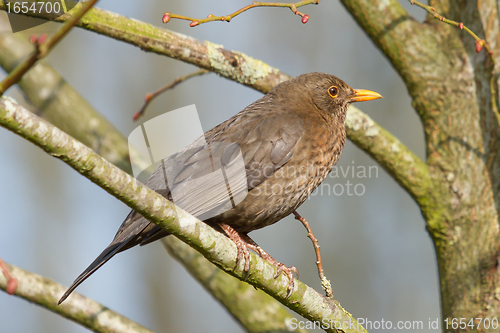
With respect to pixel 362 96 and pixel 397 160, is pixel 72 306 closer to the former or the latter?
pixel 397 160

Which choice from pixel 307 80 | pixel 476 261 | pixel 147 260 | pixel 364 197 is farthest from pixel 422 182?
pixel 147 260

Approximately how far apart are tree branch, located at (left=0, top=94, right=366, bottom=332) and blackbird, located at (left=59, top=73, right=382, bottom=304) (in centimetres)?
22

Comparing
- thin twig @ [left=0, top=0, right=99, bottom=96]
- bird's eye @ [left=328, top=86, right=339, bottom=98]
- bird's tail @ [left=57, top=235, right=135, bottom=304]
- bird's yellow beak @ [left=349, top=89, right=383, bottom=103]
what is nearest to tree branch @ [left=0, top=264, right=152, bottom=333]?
bird's tail @ [left=57, top=235, right=135, bottom=304]

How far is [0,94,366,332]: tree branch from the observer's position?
67.8 inches

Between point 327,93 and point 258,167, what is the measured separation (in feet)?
3.79

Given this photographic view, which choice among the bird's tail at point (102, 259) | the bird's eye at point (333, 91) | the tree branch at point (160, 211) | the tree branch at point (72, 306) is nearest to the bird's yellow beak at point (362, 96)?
the bird's eye at point (333, 91)

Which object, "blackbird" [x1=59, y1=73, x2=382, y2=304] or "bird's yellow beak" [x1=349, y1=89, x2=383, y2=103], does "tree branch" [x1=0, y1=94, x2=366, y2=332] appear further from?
"bird's yellow beak" [x1=349, y1=89, x2=383, y2=103]

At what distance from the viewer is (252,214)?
10.7ft

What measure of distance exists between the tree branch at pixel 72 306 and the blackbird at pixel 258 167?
42cm

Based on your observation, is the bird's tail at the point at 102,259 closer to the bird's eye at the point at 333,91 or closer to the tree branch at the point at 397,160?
the tree branch at the point at 397,160

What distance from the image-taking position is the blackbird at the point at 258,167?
3166 millimetres

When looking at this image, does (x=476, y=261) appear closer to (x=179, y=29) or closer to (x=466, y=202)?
(x=466, y=202)

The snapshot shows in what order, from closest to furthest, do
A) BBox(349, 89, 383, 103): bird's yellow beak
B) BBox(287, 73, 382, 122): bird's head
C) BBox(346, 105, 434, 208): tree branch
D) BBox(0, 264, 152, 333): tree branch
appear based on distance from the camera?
BBox(0, 264, 152, 333): tree branch
BBox(346, 105, 434, 208): tree branch
BBox(287, 73, 382, 122): bird's head
BBox(349, 89, 383, 103): bird's yellow beak

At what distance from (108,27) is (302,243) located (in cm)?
764
